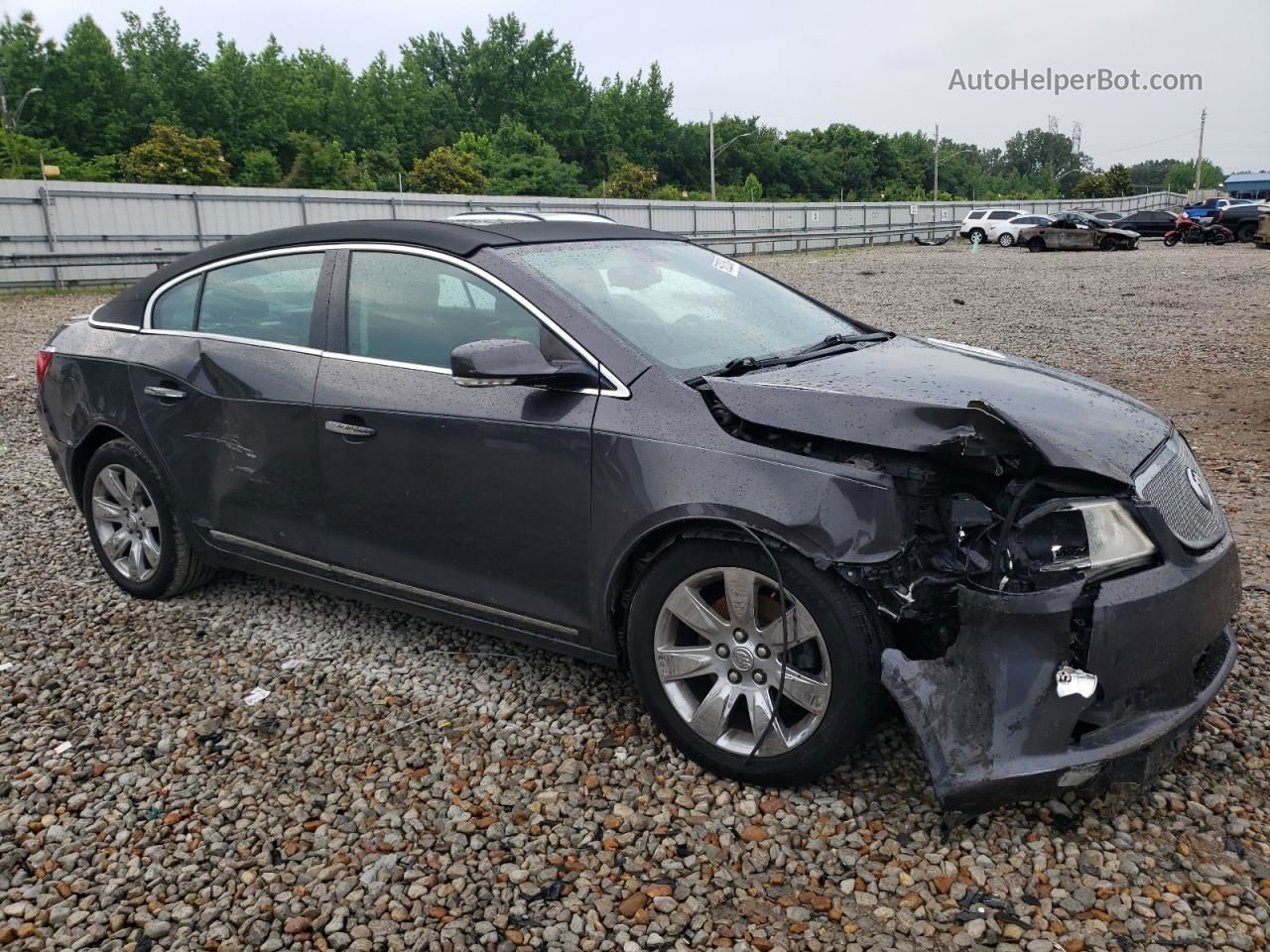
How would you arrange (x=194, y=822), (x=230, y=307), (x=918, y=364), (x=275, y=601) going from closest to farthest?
(x=194, y=822)
(x=918, y=364)
(x=230, y=307)
(x=275, y=601)

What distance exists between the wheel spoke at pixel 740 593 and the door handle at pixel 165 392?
260 cm

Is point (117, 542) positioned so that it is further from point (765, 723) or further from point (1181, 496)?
point (1181, 496)

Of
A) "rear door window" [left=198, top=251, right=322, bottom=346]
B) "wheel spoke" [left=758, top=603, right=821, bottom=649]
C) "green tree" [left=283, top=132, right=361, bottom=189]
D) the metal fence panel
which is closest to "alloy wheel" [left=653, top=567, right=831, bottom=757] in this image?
"wheel spoke" [left=758, top=603, right=821, bottom=649]

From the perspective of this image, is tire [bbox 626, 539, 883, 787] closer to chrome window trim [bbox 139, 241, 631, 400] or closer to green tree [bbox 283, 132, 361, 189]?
chrome window trim [bbox 139, 241, 631, 400]

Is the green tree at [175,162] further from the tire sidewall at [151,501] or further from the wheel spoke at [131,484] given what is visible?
the wheel spoke at [131,484]

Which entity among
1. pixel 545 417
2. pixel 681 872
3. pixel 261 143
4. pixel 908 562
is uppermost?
pixel 261 143

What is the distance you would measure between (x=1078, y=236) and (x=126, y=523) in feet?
118

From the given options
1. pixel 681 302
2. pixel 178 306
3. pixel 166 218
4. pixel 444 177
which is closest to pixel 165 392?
pixel 178 306

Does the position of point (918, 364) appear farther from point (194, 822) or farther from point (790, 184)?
point (790, 184)

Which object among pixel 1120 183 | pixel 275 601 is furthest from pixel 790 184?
Answer: pixel 275 601

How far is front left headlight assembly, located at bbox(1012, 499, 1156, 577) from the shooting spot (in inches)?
103

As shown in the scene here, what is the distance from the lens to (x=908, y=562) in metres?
2.70

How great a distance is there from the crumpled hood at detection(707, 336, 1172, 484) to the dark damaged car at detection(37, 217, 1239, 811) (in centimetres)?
1

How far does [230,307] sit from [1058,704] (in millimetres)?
3484
